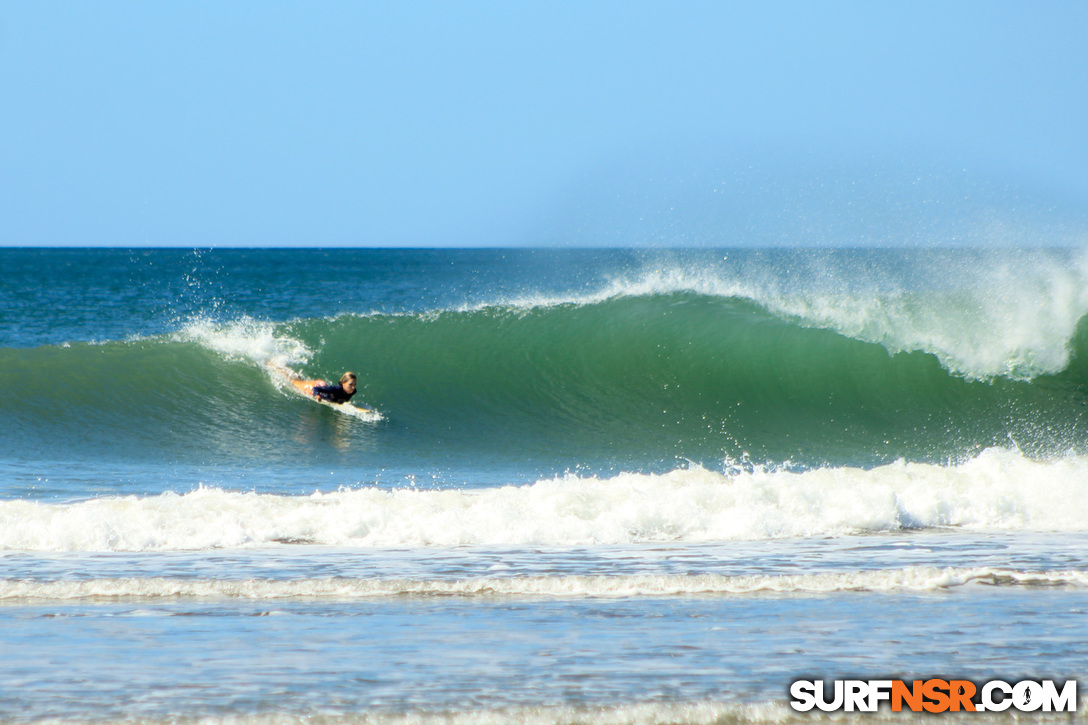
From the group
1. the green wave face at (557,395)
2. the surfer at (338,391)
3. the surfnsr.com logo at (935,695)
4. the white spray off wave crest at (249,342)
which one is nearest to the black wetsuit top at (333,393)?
the surfer at (338,391)

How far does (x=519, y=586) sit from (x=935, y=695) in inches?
91.3

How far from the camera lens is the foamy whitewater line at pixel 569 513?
6.54 metres

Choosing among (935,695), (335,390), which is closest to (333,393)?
(335,390)

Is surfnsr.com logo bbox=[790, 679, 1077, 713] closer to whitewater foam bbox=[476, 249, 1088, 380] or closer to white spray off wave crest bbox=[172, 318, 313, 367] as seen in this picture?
whitewater foam bbox=[476, 249, 1088, 380]

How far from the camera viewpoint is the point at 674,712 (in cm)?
345

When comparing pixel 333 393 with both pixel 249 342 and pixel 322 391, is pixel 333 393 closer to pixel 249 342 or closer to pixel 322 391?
pixel 322 391

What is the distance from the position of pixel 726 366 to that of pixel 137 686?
11.3 meters

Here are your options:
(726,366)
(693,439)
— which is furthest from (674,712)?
(726,366)

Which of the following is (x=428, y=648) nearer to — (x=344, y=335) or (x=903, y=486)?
(x=903, y=486)

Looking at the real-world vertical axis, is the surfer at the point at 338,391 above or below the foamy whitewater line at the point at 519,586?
above

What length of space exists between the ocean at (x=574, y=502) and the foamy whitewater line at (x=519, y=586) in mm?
22

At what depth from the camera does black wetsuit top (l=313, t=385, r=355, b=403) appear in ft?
40.9

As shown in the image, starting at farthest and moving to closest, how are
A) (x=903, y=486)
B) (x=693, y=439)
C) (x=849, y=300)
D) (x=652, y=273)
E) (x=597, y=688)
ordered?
(x=652, y=273), (x=849, y=300), (x=693, y=439), (x=903, y=486), (x=597, y=688)

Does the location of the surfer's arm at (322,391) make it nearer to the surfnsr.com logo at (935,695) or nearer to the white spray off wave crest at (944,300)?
the white spray off wave crest at (944,300)
